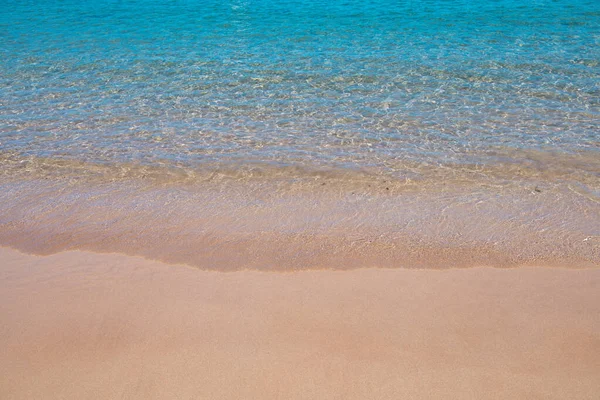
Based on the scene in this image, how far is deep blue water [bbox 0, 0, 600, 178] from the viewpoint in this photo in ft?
21.9

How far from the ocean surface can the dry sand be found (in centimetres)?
33

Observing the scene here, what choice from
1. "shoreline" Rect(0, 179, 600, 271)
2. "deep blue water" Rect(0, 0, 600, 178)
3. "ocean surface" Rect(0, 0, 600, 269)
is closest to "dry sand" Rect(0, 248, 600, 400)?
"shoreline" Rect(0, 179, 600, 271)

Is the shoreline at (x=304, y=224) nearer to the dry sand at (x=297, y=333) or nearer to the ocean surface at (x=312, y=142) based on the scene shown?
the ocean surface at (x=312, y=142)

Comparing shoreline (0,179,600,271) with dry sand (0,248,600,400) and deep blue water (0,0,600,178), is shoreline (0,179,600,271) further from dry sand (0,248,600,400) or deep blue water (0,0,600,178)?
deep blue water (0,0,600,178)

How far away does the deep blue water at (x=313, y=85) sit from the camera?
6676 mm

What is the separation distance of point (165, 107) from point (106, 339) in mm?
4961

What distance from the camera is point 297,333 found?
3637 millimetres

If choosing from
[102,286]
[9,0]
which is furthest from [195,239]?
[9,0]

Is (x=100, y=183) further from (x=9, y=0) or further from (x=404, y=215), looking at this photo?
(x=9, y=0)

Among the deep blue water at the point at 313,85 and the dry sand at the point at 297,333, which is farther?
the deep blue water at the point at 313,85

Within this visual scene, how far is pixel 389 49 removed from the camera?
408 inches

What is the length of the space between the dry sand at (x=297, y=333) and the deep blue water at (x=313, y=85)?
230 centimetres

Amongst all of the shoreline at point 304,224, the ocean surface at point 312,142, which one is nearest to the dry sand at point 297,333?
the shoreline at point 304,224

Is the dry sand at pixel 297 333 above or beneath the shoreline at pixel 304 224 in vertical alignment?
above
